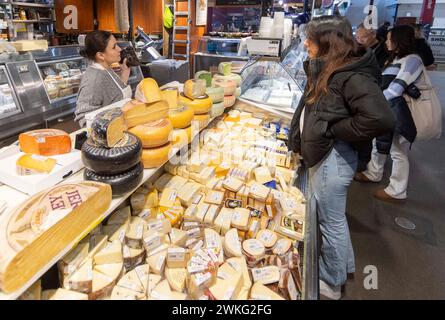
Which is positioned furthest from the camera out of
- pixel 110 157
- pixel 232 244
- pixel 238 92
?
pixel 238 92

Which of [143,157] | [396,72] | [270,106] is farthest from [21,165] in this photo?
[396,72]

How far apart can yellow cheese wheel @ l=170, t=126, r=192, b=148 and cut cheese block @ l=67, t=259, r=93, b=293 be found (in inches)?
31.9

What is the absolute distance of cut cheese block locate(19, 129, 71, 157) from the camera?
4.45 feet

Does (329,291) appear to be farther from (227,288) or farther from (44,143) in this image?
(44,143)

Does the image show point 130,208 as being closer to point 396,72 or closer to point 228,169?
point 228,169

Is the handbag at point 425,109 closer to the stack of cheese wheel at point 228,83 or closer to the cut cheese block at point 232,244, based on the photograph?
the stack of cheese wheel at point 228,83

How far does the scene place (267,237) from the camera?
1697mm

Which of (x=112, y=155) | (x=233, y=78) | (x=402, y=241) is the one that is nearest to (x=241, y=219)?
(x=112, y=155)

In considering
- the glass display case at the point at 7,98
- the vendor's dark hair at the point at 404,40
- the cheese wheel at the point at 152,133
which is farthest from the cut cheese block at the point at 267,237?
the vendor's dark hair at the point at 404,40

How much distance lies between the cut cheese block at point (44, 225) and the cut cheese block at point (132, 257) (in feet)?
1.00

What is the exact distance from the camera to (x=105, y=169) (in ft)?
4.12

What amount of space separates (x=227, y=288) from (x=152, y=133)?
78cm

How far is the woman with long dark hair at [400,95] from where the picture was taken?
3252 mm

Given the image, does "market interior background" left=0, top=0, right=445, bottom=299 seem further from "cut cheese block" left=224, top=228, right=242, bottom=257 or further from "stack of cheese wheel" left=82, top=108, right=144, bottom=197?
"cut cheese block" left=224, top=228, right=242, bottom=257
